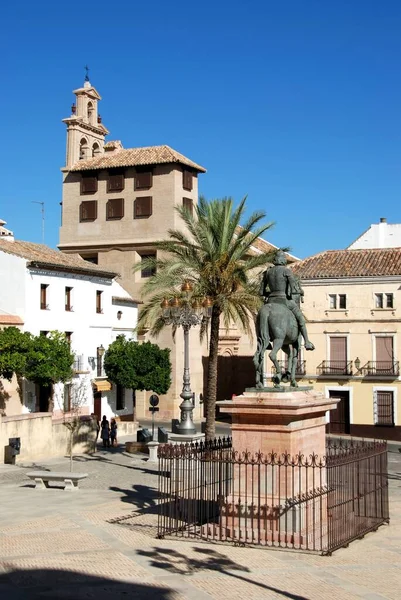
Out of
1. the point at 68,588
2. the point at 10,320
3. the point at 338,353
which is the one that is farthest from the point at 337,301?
the point at 68,588

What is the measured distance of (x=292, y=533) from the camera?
44.0 ft

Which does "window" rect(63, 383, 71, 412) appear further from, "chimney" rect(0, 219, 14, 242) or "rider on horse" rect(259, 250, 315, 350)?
"rider on horse" rect(259, 250, 315, 350)

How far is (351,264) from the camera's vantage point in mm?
42938

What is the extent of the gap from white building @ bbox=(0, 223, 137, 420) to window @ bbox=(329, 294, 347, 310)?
35.2 ft

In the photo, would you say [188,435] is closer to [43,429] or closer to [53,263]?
[43,429]

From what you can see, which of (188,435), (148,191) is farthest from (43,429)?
(148,191)

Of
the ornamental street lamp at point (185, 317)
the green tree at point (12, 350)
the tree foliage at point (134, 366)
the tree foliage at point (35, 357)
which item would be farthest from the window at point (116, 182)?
the ornamental street lamp at point (185, 317)

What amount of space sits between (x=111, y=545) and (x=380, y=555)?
4226 mm

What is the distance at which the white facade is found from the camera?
36.8 metres

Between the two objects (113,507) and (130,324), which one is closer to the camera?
(113,507)

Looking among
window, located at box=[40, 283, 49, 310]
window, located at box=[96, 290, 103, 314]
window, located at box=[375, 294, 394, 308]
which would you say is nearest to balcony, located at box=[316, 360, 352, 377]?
window, located at box=[375, 294, 394, 308]

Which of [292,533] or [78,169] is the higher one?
[78,169]

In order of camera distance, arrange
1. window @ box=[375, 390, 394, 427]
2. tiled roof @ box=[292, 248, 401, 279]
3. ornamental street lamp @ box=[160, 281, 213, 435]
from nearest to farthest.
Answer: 1. ornamental street lamp @ box=[160, 281, 213, 435]
2. window @ box=[375, 390, 394, 427]
3. tiled roof @ box=[292, 248, 401, 279]

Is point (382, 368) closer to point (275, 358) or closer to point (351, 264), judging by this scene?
point (351, 264)
